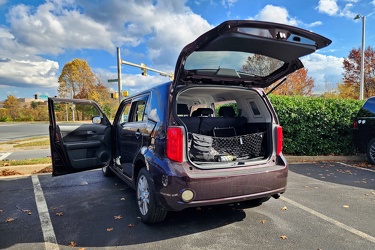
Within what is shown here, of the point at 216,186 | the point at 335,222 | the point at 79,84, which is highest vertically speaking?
the point at 79,84

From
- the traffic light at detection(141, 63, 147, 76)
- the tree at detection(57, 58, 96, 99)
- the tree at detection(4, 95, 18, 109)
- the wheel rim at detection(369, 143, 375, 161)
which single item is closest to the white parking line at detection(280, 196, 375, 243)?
the wheel rim at detection(369, 143, 375, 161)

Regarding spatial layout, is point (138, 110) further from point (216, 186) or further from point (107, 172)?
point (107, 172)

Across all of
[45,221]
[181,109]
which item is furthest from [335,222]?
[45,221]

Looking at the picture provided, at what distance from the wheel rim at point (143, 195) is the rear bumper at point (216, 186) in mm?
388

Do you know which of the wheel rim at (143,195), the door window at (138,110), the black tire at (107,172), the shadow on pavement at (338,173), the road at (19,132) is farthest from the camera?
the road at (19,132)

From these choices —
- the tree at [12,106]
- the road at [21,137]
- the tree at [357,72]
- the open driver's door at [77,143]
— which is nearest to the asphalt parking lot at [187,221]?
the open driver's door at [77,143]

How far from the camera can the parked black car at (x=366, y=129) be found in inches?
269

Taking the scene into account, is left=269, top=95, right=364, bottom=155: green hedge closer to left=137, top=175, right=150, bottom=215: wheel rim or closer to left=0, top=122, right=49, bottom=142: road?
left=137, top=175, right=150, bottom=215: wheel rim

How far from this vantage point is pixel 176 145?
9.23 feet

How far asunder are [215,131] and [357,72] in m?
23.8

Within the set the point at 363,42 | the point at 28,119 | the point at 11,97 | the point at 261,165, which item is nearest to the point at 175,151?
the point at 261,165

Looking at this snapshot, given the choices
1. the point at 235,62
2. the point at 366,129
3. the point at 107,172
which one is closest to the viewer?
the point at 235,62

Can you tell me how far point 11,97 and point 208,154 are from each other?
2208 inches

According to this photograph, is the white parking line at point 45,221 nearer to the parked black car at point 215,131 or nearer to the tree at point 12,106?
the parked black car at point 215,131
